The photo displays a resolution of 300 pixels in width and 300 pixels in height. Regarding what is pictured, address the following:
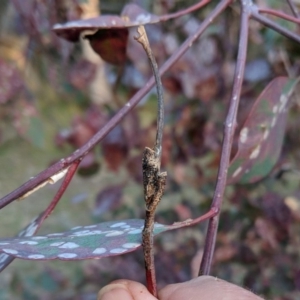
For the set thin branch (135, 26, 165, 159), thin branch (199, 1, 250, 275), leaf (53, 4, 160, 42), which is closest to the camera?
thin branch (135, 26, 165, 159)

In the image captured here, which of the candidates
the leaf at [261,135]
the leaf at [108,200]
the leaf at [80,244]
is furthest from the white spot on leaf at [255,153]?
the leaf at [108,200]

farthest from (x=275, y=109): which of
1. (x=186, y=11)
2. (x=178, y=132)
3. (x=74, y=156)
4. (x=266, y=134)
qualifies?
(x=178, y=132)

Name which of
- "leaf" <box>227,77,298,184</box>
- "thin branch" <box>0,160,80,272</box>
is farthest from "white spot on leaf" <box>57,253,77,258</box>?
"leaf" <box>227,77,298,184</box>

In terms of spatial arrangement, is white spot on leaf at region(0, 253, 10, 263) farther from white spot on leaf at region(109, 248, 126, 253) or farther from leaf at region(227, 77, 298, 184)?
leaf at region(227, 77, 298, 184)

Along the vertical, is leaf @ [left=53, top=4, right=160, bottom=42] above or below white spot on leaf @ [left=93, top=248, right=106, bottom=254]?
above

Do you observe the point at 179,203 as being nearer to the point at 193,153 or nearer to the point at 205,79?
the point at 193,153

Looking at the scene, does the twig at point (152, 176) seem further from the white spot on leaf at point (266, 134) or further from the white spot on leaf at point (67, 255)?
the white spot on leaf at point (266, 134)
